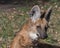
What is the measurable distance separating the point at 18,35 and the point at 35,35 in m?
0.42

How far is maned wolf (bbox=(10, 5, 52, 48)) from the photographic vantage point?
5992mm

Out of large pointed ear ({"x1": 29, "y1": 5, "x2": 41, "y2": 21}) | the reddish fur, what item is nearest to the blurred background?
large pointed ear ({"x1": 29, "y1": 5, "x2": 41, "y2": 21})

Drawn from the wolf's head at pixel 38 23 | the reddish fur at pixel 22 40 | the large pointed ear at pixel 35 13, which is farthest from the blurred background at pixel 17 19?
the reddish fur at pixel 22 40

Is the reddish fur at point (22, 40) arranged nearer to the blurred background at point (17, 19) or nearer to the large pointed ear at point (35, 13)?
the large pointed ear at point (35, 13)

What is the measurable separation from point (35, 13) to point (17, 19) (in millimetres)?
5261

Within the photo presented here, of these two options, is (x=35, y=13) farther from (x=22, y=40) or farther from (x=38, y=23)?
(x=22, y=40)

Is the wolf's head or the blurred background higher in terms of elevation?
the wolf's head

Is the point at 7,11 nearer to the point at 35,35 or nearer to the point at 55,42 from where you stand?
the point at 55,42

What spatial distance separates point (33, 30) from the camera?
6.33m

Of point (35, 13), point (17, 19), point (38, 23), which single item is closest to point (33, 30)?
point (38, 23)

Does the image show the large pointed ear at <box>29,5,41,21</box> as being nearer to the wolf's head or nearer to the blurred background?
the wolf's head

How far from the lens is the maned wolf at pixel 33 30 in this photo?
19.7 feet

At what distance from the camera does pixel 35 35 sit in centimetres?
633

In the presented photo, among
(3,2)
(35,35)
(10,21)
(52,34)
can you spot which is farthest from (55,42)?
(3,2)
